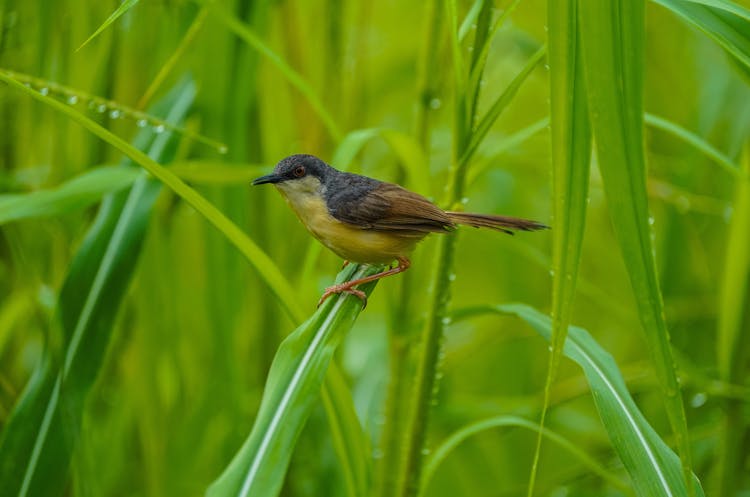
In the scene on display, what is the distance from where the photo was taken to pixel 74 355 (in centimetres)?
178

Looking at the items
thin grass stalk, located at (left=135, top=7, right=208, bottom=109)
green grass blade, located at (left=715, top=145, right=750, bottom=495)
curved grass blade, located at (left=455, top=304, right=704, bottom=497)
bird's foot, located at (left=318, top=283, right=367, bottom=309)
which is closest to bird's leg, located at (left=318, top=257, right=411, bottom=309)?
bird's foot, located at (left=318, top=283, right=367, bottom=309)

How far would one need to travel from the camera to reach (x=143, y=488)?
8.89 ft

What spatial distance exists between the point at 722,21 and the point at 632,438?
73 centimetres

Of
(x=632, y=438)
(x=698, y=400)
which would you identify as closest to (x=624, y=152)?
(x=632, y=438)

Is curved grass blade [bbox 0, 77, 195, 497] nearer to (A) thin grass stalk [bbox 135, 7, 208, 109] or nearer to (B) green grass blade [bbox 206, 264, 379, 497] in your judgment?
(A) thin grass stalk [bbox 135, 7, 208, 109]

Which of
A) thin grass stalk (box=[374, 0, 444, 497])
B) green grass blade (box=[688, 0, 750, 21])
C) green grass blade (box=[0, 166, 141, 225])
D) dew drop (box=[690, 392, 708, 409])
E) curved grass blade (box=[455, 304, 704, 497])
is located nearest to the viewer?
green grass blade (box=[688, 0, 750, 21])

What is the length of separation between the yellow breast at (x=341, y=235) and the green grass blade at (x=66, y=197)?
1.40 feet

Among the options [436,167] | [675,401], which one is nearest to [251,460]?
[675,401]

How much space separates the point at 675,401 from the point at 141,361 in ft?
5.06

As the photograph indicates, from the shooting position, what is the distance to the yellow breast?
2.06 meters

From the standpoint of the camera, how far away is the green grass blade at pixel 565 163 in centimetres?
122

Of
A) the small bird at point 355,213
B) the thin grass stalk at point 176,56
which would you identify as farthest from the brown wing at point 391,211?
the thin grass stalk at point 176,56

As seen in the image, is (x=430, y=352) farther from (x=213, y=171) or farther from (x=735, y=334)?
(x=735, y=334)

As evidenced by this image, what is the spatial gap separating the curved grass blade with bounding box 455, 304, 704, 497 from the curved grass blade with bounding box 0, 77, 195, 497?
98 centimetres
